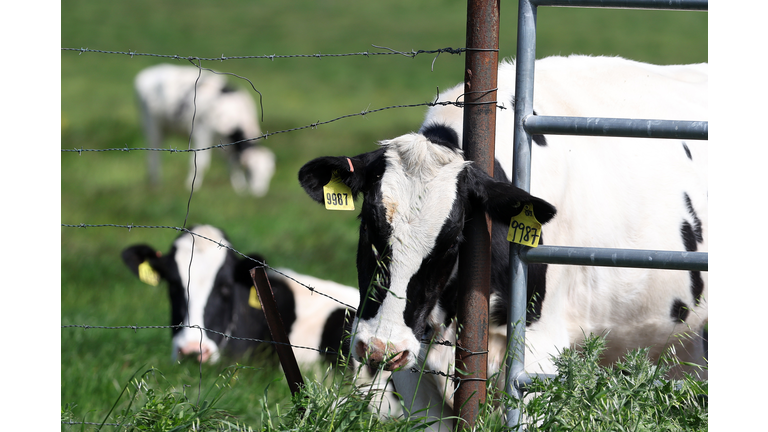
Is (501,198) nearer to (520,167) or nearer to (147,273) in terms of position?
(520,167)

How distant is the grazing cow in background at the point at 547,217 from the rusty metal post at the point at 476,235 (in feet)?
0.21

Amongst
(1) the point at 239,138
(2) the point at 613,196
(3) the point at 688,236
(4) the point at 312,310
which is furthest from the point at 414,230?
(1) the point at 239,138

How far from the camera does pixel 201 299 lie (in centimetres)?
530

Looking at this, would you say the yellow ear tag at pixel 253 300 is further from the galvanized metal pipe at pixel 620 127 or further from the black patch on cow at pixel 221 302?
the galvanized metal pipe at pixel 620 127

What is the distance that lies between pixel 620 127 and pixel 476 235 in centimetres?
60

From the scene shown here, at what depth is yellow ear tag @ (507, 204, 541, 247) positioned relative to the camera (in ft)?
8.15

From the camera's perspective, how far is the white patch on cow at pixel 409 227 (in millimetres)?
2545

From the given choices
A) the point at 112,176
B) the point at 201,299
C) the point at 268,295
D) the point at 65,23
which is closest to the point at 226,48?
the point at 65,23

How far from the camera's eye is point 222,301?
545 cm

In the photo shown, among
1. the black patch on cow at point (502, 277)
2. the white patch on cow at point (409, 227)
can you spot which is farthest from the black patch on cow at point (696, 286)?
the white patch on cow at point (409, 227)

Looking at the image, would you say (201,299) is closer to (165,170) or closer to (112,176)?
(112,176)

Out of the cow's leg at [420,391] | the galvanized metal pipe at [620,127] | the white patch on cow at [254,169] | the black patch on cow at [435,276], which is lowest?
the cow's leg at [420,391]

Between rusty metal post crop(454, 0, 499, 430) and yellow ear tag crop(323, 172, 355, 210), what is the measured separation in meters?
0.52

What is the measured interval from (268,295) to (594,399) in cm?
118
